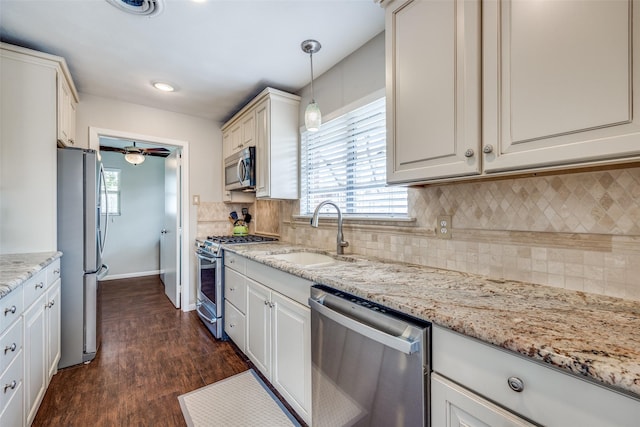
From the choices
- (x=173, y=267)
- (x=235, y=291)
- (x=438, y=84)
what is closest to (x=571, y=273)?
(x=438, y=84)

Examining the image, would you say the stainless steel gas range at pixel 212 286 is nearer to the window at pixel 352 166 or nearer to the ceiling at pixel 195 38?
the window at pixel 352 166

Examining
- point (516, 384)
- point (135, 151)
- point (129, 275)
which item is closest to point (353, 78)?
point (516, 384)

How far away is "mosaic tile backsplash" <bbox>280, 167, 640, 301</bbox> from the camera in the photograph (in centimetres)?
97

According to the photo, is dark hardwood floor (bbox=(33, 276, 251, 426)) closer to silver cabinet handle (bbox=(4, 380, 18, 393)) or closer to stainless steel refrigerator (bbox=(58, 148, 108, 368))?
stainless steel refrigerator (bbox=(58, 148, 108, 368))

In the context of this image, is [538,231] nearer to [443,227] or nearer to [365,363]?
[443,227]

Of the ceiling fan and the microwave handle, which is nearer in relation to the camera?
the microwave handle

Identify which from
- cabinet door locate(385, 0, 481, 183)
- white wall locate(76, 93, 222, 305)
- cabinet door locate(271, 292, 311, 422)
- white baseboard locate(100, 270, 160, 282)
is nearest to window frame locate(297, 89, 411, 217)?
cabinet door locate(385, 0, 481, 183)

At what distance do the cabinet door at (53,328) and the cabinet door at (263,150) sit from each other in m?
1.62

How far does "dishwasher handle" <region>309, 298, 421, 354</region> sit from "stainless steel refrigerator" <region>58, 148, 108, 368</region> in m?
1.93

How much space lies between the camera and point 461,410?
79cm

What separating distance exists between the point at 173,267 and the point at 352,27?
3.29 m

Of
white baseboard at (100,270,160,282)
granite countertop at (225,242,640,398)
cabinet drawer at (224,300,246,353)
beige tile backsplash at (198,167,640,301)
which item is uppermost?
beige tile backsplash at (198,167,640,301)

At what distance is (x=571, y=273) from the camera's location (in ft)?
3.51

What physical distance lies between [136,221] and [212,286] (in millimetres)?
3336
